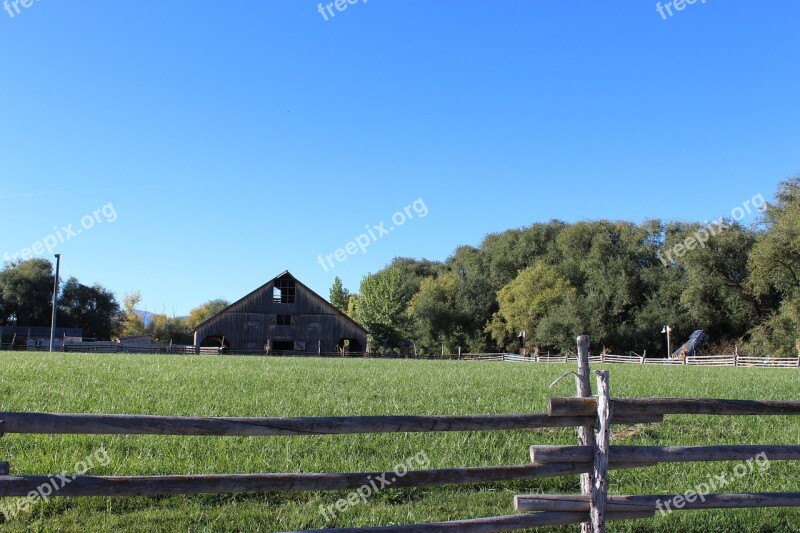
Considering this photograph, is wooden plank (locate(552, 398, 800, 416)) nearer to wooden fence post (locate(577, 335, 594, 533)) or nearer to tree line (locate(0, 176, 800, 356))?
wooden fence post (locate(577, 335, 594, 533))

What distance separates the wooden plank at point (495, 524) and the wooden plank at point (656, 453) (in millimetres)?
496

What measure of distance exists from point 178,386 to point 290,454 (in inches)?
289

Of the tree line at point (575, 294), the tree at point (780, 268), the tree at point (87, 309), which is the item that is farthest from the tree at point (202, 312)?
the tree at point (780, 268)

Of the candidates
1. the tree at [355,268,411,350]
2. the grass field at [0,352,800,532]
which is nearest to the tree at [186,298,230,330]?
the tree at [355,268,411,350]

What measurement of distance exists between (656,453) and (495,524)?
1.68 metres

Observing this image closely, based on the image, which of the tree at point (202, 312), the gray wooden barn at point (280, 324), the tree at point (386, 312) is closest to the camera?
the gray wooden barn at point (280, 324)

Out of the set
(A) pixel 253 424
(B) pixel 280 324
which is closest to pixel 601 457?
(A) pixel 253 424

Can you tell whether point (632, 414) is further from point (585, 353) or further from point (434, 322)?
point (434, 322)

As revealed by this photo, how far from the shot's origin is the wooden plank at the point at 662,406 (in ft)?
19.2

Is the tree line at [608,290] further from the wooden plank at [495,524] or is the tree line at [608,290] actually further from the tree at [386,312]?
the wooden plank at [495,524]

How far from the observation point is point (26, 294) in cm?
8319

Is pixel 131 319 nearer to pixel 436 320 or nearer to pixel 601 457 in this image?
pixel 436 320

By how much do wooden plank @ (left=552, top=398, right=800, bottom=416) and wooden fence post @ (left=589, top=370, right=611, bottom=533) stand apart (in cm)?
12

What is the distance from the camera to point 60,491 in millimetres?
5211
